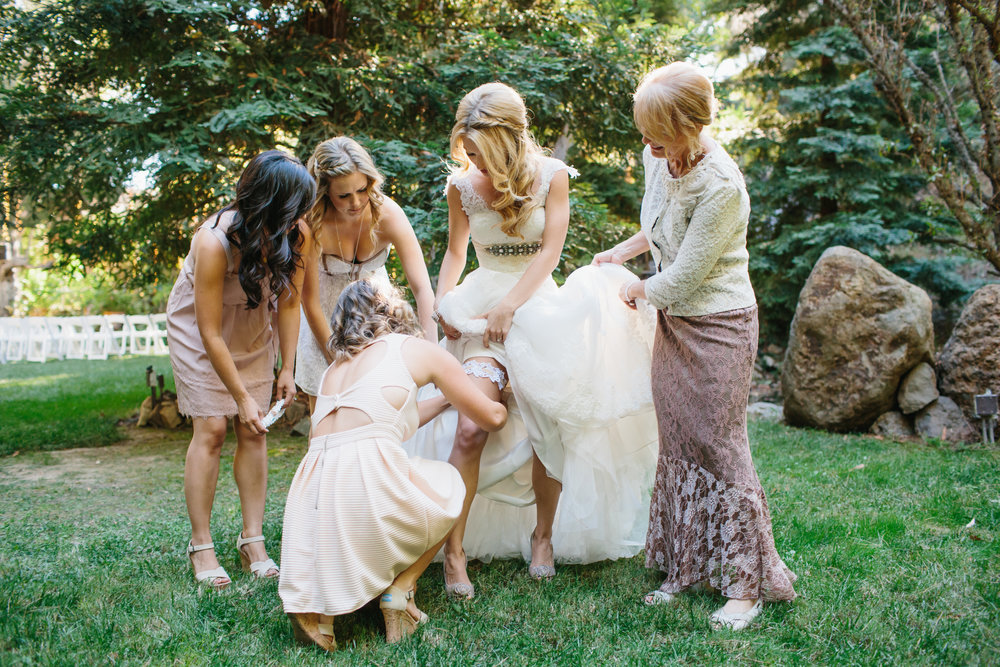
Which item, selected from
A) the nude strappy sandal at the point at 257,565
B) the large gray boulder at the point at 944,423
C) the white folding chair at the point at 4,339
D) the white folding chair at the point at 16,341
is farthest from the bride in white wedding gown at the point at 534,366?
the white folding chair at the point at 4,339

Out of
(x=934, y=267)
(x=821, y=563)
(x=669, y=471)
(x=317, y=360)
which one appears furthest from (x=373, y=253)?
(x=934, y=267)

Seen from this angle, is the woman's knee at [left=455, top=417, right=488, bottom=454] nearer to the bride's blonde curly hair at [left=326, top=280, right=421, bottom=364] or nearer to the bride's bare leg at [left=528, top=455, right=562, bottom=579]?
the bride's bare leg at [left=528, top=455, right=562, bottom=579]

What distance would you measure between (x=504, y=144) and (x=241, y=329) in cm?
130

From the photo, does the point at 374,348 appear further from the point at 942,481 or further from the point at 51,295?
the point at 51,295

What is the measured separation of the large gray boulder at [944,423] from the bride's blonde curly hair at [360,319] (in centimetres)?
488

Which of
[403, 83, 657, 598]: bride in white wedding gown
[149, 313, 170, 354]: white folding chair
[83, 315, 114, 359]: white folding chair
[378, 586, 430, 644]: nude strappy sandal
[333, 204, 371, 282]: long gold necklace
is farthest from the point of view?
[149, 313, 170, 354]: white folding chair

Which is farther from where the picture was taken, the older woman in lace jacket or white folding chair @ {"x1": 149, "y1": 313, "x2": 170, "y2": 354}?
white folding chair @ {"x1": 149, "y1": 313, "x2": 170, "y2": 354}

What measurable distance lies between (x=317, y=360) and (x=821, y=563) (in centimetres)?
239

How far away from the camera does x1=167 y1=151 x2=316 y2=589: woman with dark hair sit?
8.97 ft

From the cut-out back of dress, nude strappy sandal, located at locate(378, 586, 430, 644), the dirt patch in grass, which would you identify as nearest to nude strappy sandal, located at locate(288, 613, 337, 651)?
nude strappy sandal, located at locate(378, 586, 430, 644)

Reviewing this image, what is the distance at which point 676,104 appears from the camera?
2363 mm

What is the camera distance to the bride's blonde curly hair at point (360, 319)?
2572 millimetres

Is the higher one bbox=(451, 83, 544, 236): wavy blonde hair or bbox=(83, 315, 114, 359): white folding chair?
bbox=(451, 83, 544, 236): wavy blonde hair

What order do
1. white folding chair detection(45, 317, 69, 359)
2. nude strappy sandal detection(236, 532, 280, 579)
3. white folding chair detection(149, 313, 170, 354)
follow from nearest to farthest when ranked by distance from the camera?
1. nude strappy sandal detection(236, 532, 280, 579)
2. white folding chair detection(45, 317, 69, 359)
3. white folding chair detection(149, 313, 170, 354)
